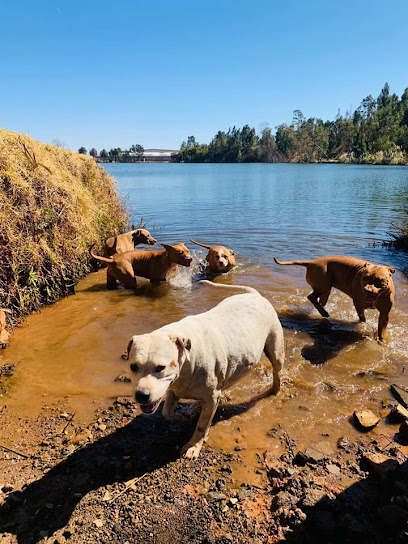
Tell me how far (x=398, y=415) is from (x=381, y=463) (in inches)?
38.8

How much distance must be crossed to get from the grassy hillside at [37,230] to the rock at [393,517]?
610 centimetres

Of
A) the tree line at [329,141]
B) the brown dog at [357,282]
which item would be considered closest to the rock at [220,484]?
the brown dog at [357,282]

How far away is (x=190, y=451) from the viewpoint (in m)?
3.42

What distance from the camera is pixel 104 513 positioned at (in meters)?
2.80

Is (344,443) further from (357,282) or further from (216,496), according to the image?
(357,282)

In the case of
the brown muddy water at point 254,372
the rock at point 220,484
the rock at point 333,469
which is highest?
the rock at point 220,484

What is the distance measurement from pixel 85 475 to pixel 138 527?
78 centimetres

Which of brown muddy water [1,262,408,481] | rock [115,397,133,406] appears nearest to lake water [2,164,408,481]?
brown muddy water [1,262,408,481]

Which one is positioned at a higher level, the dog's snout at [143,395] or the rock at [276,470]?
the dog's snout at [143,395]

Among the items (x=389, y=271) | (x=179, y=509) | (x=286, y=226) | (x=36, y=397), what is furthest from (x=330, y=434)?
(x=286, y=226)

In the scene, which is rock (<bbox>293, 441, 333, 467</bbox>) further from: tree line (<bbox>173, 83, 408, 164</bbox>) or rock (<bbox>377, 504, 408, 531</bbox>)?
tree line (<bbox>173, 83, 408, 164</bbox>)

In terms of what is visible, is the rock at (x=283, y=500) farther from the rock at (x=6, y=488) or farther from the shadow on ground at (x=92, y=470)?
the rock at (x=6, y=488)

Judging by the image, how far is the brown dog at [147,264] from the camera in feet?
28.8

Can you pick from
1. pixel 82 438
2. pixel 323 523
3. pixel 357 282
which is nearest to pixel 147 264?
pixel 357 282
